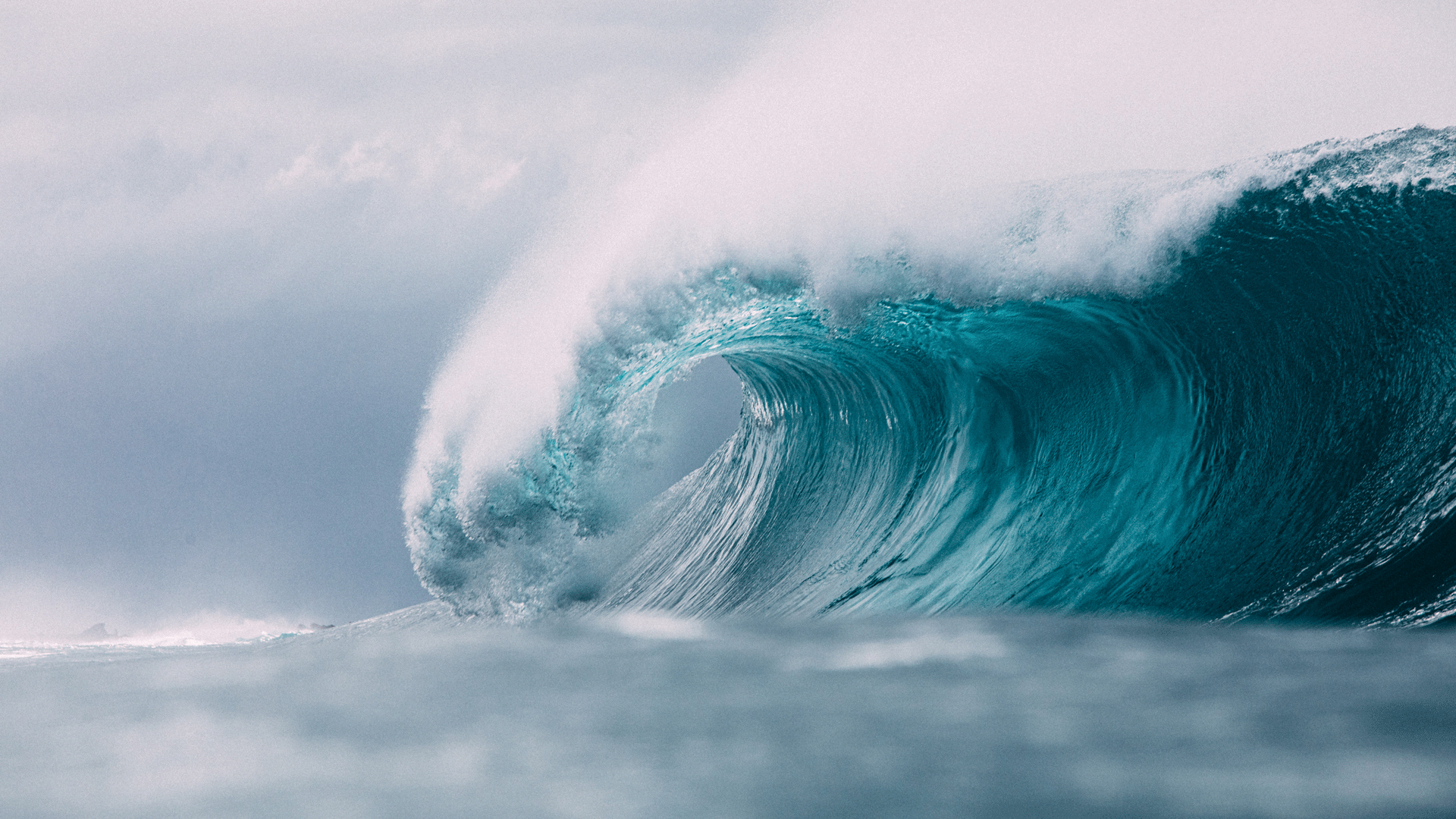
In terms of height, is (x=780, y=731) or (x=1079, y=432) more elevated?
(x=1079, y=432)

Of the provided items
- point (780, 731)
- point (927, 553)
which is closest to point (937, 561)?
point (927, 553)

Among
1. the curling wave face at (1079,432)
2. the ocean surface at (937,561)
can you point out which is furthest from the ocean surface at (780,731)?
the curling wave face at (1079,432)

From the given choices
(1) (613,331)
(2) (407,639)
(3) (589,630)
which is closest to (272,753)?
(2) (407,639)

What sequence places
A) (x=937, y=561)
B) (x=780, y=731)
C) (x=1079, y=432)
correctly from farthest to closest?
1. (x=1079, y=432)
2. (x=937, y=561)
3. (x=780, y=731)

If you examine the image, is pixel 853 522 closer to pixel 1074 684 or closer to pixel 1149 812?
pixel 1074 684

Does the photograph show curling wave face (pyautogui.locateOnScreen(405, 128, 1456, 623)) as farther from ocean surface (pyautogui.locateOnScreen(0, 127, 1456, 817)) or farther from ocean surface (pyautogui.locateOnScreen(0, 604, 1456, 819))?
ocean surface (pyautogui.locateOnScreen(0, 604, 1456, 819))

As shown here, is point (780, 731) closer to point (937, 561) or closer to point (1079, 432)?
point (937, 561)

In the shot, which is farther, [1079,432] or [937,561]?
[1079,432]

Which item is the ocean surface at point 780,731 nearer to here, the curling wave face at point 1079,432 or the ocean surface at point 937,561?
the ocean surface at point 937,561

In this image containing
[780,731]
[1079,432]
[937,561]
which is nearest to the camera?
[780,731]
